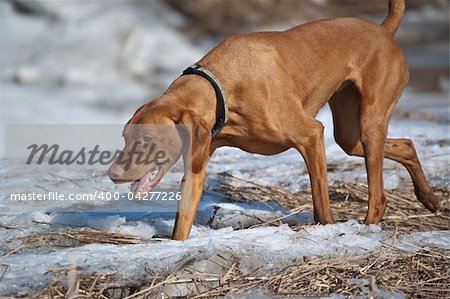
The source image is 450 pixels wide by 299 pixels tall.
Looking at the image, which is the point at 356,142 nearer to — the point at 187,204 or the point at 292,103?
the point at 292,103

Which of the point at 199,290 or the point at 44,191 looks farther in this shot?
the point at 44,191

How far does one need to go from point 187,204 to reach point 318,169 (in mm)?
827

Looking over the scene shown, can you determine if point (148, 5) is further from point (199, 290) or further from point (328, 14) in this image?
point (199, 290)

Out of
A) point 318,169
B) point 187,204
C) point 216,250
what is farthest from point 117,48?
point 216,250

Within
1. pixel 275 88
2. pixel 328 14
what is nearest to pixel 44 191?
pixel 275 88

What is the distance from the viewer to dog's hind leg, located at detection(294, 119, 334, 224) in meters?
5.22

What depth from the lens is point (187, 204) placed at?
4992 mm

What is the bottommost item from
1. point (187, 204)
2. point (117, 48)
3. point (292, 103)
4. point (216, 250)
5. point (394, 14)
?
point (216, 250)

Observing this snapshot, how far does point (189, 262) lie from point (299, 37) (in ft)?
6.22

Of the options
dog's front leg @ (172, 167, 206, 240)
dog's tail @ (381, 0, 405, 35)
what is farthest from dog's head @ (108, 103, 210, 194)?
dog's tail @ (381, 0, 405, 35)

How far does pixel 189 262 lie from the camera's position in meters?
4.24

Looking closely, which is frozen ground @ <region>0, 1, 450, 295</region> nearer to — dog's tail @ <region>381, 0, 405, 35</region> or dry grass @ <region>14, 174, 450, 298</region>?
dry grass @ <region>14, 174, 450, 298</region>

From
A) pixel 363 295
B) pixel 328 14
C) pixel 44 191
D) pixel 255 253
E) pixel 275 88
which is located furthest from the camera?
pixel 328 14

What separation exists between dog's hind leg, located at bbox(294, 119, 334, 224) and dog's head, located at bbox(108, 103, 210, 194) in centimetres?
78
